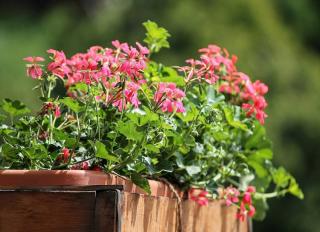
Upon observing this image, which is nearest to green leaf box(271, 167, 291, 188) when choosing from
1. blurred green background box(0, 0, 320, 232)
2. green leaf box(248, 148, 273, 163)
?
green leaf box(248, 148, 273, 163)

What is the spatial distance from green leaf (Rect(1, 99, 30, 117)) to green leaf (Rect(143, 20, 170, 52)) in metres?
0.39

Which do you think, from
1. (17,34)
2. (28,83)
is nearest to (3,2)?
(17,34)

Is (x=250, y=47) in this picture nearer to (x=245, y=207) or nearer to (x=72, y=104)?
(x=245, y=207)

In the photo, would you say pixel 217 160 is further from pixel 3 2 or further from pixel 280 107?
pixel 3 2

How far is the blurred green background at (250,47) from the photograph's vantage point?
961 centimetres

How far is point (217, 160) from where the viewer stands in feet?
7.89

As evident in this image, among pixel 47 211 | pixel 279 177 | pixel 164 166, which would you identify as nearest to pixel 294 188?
pixel 279 177

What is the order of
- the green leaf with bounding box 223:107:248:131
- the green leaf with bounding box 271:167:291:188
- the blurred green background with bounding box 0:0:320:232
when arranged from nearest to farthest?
1. the green leaf with bounding box 223:107:248:131
2. the green leaf with bounding box 271:167:291:188
3. the blurred green background with bounding box 0:0:320:232

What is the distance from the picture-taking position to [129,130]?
1.84m

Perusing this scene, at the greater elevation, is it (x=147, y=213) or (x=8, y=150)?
(x=8, y=150)

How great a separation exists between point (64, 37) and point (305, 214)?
3.84 meters

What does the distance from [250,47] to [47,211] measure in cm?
870

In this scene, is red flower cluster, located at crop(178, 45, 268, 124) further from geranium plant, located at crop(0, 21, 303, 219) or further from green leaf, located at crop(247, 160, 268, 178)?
green leaf, located at crop(247, 160, 268, 178)

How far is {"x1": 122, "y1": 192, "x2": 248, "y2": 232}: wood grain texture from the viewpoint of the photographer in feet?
5.90
